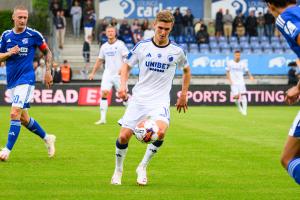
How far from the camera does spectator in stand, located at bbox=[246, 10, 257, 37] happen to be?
42.5 m

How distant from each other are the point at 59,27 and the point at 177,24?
5842 millimetres

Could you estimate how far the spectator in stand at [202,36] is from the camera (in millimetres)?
41281

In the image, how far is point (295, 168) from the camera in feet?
25.5

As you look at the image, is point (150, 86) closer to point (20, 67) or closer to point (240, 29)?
point (20, 67)

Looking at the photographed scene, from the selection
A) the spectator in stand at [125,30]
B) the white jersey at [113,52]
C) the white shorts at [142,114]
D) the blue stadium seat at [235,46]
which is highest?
the white shorts at [142,114]

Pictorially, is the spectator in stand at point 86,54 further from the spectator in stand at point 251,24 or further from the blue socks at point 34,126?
the blue socks at point 34,126

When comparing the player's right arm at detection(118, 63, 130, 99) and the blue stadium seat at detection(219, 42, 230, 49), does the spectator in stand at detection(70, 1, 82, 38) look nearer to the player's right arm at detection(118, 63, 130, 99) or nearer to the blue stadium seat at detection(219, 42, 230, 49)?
the blue stadium seat at detection(219, 42, 230, 49)

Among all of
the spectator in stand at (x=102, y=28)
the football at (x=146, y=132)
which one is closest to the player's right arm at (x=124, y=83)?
→ the football at (x=146, y=132)

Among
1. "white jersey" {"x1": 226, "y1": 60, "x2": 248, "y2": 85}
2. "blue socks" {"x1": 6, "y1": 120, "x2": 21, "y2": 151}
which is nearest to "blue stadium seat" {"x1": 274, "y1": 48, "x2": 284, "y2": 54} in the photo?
"white jersey" {"x1": 226, "y1": 60, "x2": 248, "y2": 85}

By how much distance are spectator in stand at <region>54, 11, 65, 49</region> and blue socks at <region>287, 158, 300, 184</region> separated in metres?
33.0

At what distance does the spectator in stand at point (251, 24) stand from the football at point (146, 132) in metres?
32.8

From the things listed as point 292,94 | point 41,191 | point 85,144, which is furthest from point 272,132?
point 292,94

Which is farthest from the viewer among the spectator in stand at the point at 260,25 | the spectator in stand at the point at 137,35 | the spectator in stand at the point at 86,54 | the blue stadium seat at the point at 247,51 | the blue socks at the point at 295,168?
the spectator in stand at the point at 260,25

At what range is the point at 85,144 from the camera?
16438 millimetres
